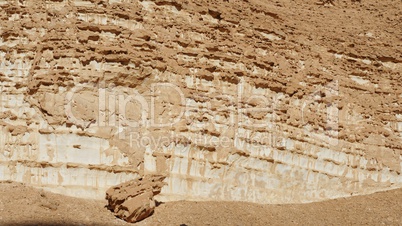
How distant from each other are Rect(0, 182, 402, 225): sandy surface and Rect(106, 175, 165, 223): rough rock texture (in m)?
0.15

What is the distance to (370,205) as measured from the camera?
15.4m

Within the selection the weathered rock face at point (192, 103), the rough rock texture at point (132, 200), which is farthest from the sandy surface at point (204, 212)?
the weathered rock face at point (192, 103)

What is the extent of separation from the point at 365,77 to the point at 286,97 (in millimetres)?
3302

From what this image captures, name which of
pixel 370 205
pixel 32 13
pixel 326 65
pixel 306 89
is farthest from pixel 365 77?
pixel 32 13

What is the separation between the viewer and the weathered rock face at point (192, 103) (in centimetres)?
1215

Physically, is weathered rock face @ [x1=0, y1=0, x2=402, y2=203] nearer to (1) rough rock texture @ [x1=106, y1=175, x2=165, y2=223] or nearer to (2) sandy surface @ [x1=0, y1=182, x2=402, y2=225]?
(2) sandy surface @ [x1=0, y1=182, x2=402, y2=225]

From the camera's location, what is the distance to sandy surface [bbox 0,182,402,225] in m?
11.0

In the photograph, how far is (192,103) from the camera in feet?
44.1

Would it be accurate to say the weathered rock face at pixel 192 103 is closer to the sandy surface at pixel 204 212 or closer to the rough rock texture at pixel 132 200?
the sandy surface at pixel 204 212

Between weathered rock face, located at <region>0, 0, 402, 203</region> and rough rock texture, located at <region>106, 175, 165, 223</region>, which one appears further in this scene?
weathered rock face, located at <region>0, 0, 402, 203</region>

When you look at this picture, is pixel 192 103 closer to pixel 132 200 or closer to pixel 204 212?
pixel 204 212

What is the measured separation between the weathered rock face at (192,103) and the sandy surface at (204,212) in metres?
0.34

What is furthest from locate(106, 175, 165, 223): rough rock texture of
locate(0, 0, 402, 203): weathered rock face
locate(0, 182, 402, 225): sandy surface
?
locate(0, 0, 402, 203): weathered rock face

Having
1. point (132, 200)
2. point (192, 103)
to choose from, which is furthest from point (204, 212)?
point (192, 103)
